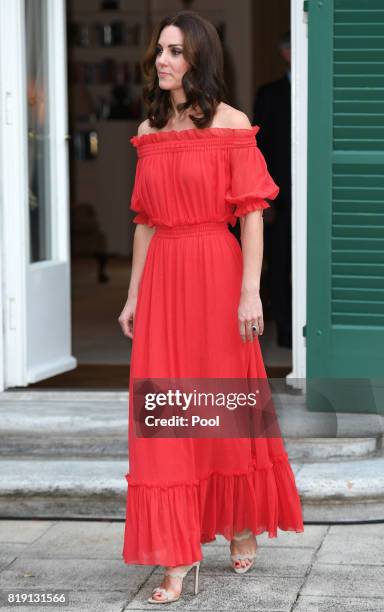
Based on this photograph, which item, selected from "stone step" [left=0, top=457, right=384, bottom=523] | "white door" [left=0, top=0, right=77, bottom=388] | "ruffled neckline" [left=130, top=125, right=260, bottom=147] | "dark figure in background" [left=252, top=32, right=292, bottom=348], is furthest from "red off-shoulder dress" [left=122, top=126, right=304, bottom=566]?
"dark figure in background" [left=252, top=32, right=292, bottom=348]

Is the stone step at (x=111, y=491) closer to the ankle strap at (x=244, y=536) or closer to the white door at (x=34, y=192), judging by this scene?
the ankle strap at (x=244, y=536)

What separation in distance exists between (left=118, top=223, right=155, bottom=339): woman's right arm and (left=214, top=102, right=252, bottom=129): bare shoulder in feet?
1.37

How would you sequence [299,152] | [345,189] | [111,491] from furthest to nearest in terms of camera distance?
1. [299,152]
2. [345,189]
3. [111,491]

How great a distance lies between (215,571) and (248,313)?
0.87 m

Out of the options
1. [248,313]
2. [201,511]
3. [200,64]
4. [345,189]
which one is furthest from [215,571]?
[345,189]

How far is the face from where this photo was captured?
3.68 metres

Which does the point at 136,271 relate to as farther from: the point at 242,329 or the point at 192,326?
the point at 242,329

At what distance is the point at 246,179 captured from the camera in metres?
3.71

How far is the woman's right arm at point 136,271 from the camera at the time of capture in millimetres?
3916

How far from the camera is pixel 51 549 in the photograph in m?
4.34

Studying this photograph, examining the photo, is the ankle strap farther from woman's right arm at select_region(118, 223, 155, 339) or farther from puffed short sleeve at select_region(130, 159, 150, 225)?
puffed short sleeve at select_region(130, 159, 150, 225)

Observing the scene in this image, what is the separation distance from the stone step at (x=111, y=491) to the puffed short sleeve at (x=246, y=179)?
4.39 ft

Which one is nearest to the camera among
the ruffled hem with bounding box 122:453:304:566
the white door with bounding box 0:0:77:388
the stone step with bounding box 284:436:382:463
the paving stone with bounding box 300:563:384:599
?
the ruffled hem with bounding box 122:453:304:566

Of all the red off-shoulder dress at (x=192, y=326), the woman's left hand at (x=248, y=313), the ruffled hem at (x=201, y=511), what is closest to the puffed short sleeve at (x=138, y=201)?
the red off-shoulder dress at (x=192, y=326)
